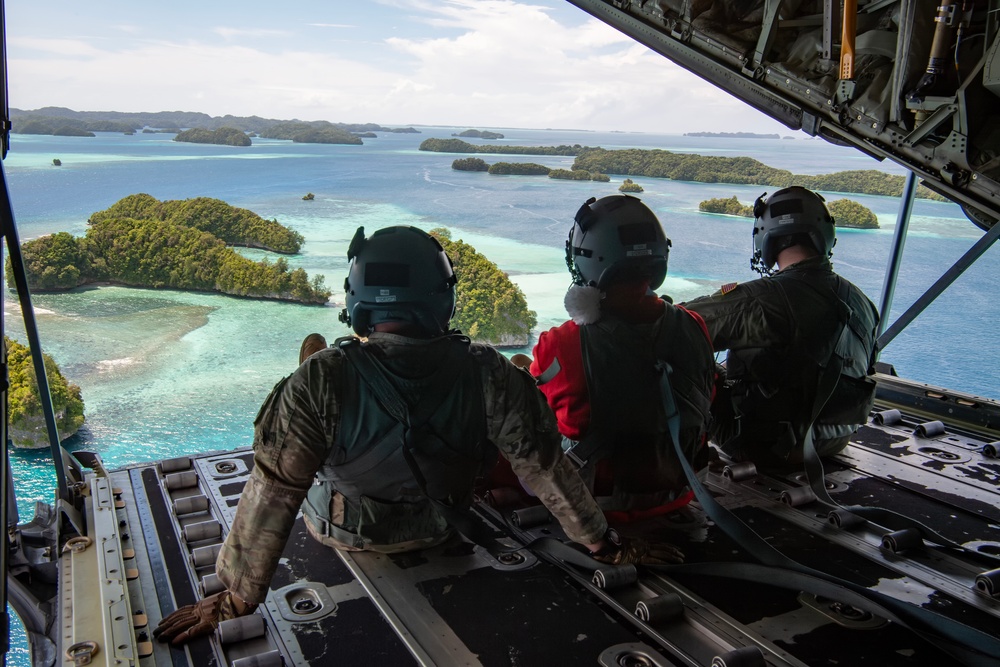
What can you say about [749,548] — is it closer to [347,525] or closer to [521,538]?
[521,538]

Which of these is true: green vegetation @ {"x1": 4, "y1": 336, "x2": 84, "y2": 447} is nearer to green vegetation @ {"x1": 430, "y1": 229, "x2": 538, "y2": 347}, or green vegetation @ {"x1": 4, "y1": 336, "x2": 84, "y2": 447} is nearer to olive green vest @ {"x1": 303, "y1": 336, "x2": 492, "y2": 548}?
green vegetation @ {"x1": 430, "y1": 229, "x2": 538, "y2": 347}

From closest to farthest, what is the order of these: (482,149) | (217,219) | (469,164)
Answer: (217,219) < (469,164) < (482,149)

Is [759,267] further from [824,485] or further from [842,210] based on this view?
[842,210]

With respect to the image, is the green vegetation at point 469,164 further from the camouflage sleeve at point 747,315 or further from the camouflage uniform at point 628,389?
the camouflage uniform at point 628,389

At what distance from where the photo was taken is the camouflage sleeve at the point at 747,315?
11.3ft

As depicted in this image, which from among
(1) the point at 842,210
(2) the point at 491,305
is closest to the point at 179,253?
(2) the point at 491,305

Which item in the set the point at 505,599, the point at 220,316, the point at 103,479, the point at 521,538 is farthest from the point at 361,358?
the point at 220,316

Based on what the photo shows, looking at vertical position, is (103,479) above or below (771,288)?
below

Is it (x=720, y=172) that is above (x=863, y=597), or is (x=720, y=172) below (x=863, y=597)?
above

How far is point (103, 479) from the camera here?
3334 mm

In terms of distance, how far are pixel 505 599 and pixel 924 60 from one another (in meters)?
3.08

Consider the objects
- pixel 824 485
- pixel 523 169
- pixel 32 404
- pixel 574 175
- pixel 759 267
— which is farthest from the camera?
pixel 523 169

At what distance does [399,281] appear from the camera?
7.58ft

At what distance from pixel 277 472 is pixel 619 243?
1.51 metres
